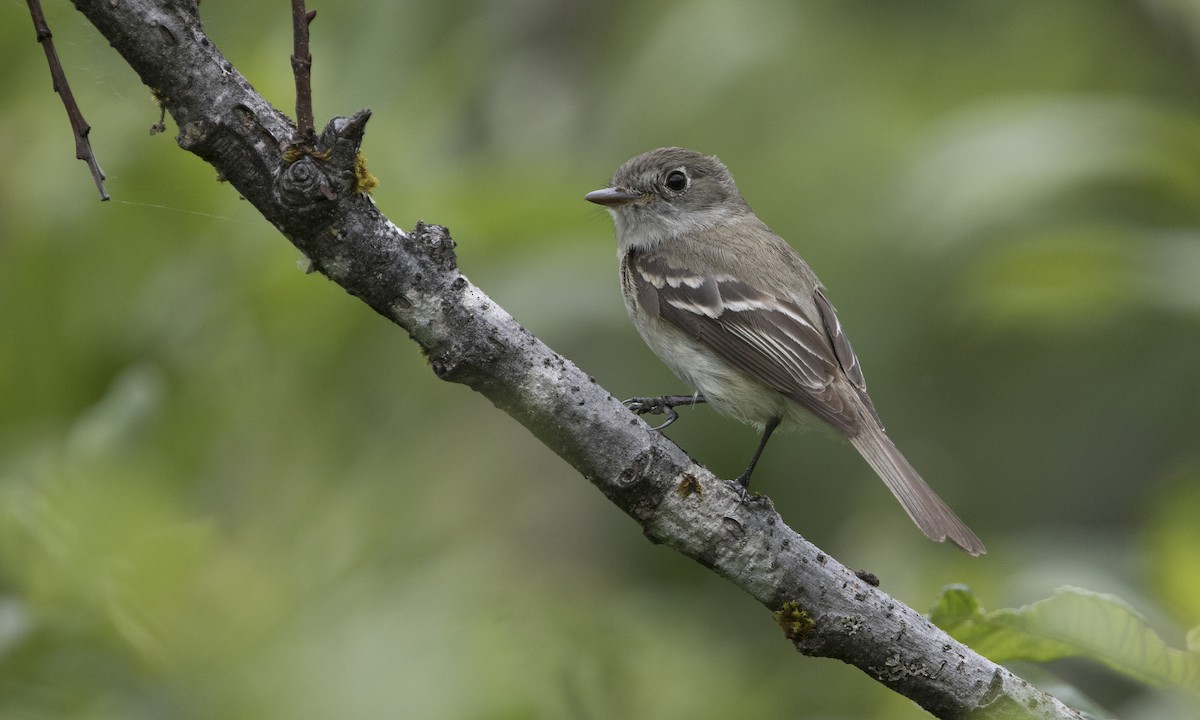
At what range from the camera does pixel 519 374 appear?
276cm

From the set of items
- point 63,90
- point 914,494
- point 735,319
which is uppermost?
point 735,319

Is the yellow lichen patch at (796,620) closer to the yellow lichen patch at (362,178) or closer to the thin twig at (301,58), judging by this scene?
the yellow lichen patch at (362,178)

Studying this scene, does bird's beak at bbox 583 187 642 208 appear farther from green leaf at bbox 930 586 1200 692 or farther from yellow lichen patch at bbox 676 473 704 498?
green leaf at bbox 930 586 1200 692

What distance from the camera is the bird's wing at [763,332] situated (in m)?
4.34

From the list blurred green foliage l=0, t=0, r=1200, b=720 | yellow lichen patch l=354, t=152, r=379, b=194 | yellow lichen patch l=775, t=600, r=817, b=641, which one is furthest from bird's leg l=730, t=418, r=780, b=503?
yellow lichen patch l=354, t=152, r=379, b=194

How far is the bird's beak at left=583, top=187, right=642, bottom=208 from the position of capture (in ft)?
16.6

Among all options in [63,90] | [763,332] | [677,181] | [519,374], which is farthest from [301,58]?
[677,181]

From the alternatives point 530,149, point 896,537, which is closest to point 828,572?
point 896,537

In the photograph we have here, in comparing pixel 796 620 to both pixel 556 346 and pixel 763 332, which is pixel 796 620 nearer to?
pixel 763 332

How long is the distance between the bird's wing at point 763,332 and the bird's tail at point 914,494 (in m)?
0.08

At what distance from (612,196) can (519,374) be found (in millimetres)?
2531

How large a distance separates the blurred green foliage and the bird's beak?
163 millimetres

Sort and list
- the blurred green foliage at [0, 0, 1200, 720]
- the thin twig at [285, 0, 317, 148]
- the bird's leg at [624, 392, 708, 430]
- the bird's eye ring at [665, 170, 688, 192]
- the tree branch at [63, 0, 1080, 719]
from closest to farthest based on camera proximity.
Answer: the thin twig at [285, 0, 317, 148] < the tree branch at [63, 0, 1080, 719] < the blurred green foliage at [0, 0, 1200, 720] < the bird's leg at [624, 392, 708, 430] < the bird's eye ring at [665, 170, 688, 192]

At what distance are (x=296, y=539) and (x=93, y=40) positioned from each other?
1275 mm
